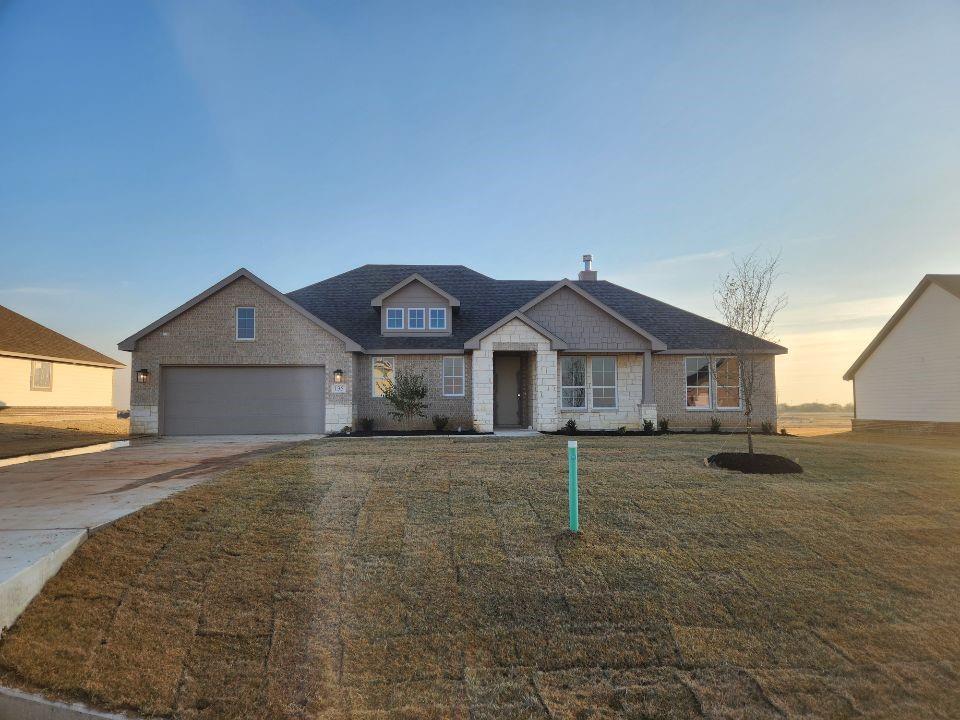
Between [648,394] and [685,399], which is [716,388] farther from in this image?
[648,394]

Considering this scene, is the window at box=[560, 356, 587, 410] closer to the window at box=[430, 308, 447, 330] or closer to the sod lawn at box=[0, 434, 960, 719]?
the window at box=[430, 308, 447, 330]

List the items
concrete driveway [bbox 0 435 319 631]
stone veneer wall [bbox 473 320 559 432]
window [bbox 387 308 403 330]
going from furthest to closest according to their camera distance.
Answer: window [bbox 387 308 403 330], stone veneer wall [bbox 473 320 559 432], concrete driveway [bbox 0 435 319 631]

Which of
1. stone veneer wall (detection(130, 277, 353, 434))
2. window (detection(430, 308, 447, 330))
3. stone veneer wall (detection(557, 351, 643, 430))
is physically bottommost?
stone veneer wall (detection(557, 351, 643, 430))

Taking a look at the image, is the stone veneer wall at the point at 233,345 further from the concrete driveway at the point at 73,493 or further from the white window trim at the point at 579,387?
the white window trim at the point at 579,387

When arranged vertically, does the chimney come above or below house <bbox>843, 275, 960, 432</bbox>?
above

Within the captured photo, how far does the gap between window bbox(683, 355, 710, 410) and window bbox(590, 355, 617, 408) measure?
9.99 ft

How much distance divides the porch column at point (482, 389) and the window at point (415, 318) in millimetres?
3167

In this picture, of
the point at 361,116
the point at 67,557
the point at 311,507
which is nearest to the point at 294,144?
the point at 361,116

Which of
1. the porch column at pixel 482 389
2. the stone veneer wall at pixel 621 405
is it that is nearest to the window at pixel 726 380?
the stone veneer wall at pixel 621 405

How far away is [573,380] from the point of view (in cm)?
2011

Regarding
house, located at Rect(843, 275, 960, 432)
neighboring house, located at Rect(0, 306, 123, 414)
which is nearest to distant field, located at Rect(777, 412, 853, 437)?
house, located at Rect(843, 275, 960, 432)

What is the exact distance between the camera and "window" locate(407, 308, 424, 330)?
2072 centimetres

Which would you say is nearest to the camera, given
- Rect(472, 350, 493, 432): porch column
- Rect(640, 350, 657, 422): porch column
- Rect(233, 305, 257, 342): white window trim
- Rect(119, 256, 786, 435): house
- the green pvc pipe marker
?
the green pvc pipe marker

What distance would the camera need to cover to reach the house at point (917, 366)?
2072cm
